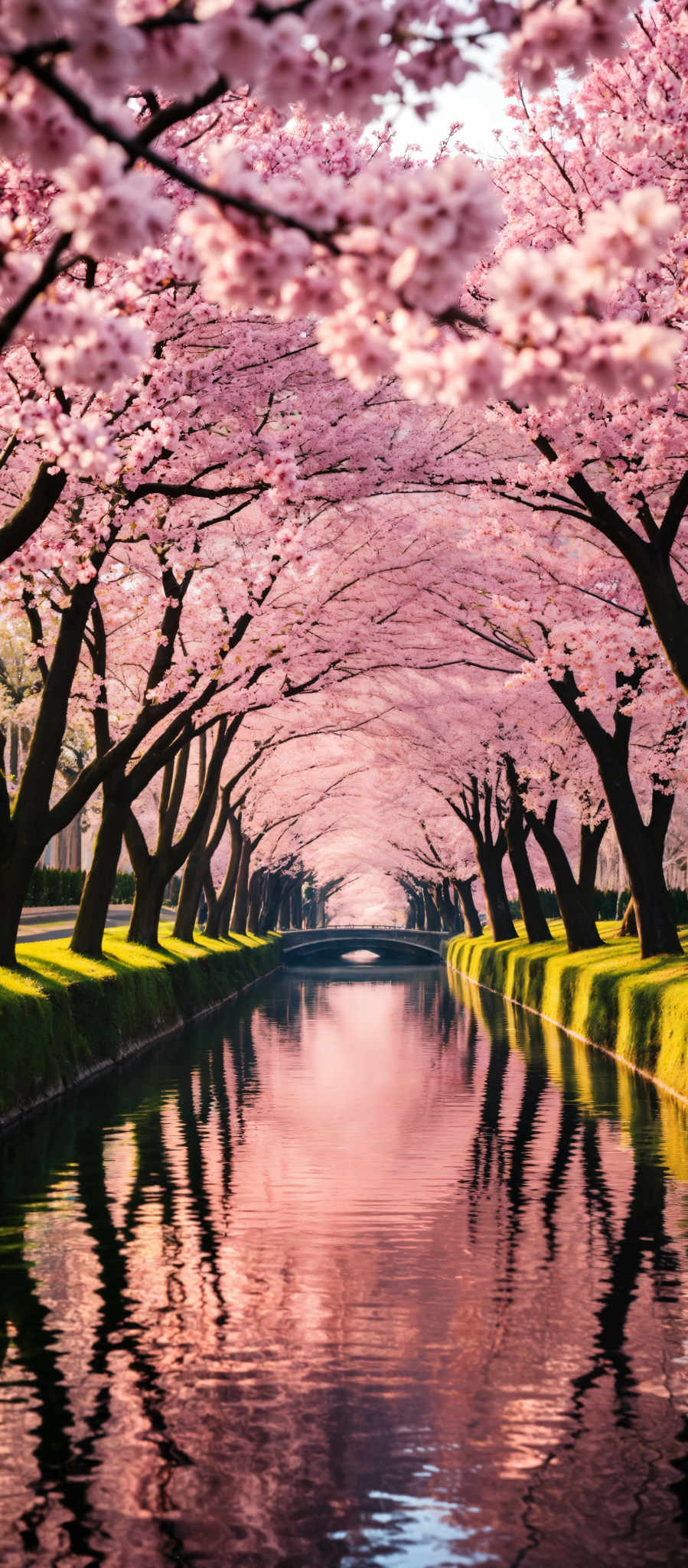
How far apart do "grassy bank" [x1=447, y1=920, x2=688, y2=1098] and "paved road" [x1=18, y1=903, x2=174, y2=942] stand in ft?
31.8

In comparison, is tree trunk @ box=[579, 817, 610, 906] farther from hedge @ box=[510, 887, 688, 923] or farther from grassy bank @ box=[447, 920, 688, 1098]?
hedge @ box=[510, 887, 688, 923]

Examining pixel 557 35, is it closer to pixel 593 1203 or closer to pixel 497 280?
pixel 497 280

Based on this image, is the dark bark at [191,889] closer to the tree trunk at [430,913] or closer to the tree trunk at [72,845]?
the tree trunk at [72,845]

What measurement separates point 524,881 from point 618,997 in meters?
19.1

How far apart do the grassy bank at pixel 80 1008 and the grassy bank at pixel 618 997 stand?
7.40 meters

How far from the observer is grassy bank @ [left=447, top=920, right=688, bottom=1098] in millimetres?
19578

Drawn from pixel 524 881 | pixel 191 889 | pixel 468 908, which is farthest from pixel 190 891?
pixel 468 908

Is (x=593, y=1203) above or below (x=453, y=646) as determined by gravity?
below

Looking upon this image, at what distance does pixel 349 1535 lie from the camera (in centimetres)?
582

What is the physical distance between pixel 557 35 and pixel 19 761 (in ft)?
227

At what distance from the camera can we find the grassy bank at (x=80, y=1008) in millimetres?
16984

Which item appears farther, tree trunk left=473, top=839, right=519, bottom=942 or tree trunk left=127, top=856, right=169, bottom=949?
tree trunk left=473, top=839, right=519, bottom=942

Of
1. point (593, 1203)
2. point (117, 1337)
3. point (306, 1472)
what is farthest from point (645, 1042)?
point (306, 1472)

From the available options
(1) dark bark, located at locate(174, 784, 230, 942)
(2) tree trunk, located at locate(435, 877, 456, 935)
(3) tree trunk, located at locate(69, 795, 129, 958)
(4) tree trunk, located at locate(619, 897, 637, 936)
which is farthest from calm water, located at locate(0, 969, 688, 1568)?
(2) tree trunk, located at locate(435, 877, 456, 935)
